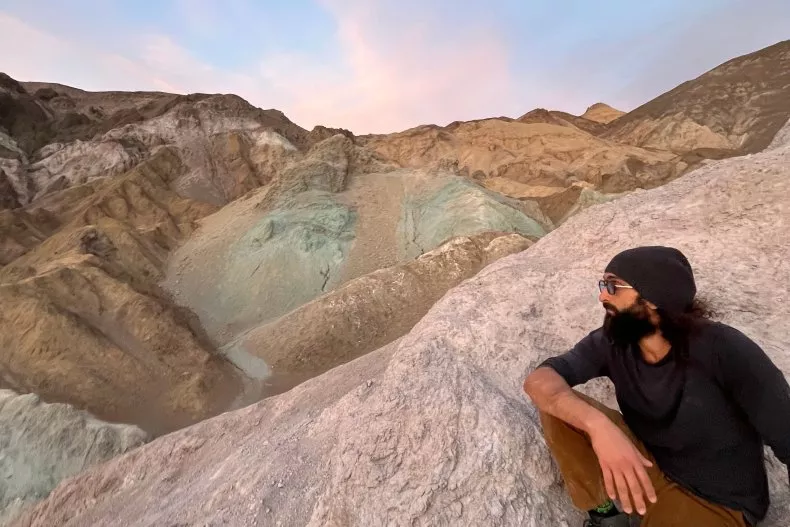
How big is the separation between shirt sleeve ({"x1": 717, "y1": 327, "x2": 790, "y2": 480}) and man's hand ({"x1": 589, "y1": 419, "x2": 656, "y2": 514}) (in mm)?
371

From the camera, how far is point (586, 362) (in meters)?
2.08

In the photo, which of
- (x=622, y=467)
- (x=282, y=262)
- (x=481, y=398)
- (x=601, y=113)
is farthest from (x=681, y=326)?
(x=601, y=113)

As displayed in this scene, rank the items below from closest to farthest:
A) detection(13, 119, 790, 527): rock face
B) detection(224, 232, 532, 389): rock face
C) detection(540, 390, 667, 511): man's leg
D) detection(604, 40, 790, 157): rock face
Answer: detection(540, 390, 667, 511): man's leg < detection(13, 119, 790, 527): rock face < detection(224, 232, 532, 389): rock face < detection(604, 40, 790, 157): rock face

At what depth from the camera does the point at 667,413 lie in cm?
183

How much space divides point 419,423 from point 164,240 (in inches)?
762

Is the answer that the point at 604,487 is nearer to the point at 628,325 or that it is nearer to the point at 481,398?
the point at 628,325

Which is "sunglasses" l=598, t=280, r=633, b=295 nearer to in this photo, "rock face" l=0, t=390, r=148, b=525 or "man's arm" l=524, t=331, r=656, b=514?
"man's arm" l=524, t=331, r=656, b=514

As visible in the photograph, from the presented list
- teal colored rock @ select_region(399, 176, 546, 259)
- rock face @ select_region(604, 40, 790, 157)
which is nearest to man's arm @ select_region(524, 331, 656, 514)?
teal colored rock @ select_region(399, 176, 546, 259)

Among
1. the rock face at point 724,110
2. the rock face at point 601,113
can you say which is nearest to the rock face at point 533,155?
the rock face at point 724,110

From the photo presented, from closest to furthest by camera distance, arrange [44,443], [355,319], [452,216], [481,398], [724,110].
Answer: [481,398] < [44,443] < [355,319] < [452,216] < [724,110]

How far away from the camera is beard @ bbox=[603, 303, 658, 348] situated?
185cm

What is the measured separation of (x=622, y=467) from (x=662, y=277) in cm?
67

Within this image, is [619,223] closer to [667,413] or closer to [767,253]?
[767,253]

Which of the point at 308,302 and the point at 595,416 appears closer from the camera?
the point at 595,416
